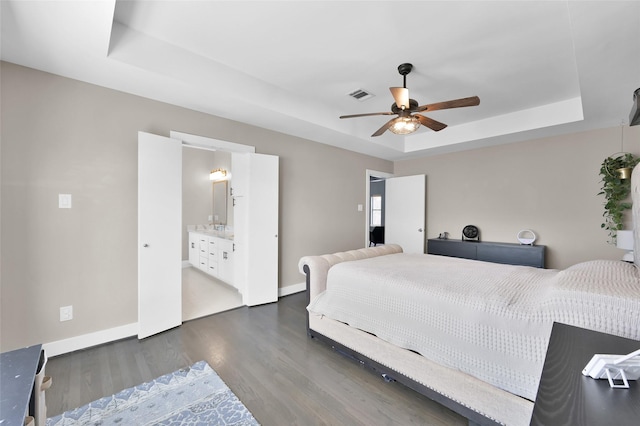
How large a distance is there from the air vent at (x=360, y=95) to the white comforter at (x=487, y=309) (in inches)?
84.5

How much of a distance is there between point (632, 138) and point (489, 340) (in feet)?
13.2

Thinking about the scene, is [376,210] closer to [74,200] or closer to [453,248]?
[453,248]

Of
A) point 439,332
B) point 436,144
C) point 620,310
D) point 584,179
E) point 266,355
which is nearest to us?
point 620,310

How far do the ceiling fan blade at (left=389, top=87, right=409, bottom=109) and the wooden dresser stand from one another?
306cm

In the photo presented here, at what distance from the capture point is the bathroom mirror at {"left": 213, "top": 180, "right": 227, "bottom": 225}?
20.1 ft

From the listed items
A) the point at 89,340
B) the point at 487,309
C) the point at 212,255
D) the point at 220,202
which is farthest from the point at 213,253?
the point at 487,309

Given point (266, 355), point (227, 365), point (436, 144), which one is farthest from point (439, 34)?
point (227, 365)

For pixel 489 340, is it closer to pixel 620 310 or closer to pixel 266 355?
pixel 620 310

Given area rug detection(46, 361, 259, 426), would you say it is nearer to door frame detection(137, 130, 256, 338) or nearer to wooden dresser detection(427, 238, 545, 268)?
door frame detection(137, 130, 256, 338)

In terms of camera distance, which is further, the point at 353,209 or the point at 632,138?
the point at 353,209

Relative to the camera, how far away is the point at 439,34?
225 cm

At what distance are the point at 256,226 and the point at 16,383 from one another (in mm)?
2791

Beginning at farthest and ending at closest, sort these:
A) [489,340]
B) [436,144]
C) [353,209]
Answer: [353,209] < [436,144] < [489,340]

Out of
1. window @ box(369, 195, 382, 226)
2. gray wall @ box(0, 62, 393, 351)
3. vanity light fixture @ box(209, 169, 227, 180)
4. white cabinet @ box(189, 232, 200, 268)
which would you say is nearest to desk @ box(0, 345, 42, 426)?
gray wall @ box(0, 62, 393, 351)
